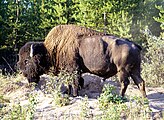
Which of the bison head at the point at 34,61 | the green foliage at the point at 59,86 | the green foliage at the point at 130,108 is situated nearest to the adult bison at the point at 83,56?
the bison head at the point at 34,61

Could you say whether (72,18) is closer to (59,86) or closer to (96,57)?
(96,57)

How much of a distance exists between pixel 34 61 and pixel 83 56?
4.64 feet

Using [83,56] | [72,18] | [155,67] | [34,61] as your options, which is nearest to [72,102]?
[83,56]

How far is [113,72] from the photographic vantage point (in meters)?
9.06

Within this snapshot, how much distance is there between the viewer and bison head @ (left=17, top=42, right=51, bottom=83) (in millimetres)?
9711

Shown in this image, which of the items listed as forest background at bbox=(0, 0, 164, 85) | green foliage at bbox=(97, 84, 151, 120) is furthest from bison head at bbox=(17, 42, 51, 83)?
forest background at bbox=(0, 0, 164, 85)

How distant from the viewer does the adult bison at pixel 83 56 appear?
880 centimetres

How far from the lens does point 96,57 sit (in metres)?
9.17

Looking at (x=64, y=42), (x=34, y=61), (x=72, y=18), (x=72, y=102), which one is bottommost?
(x=72, y=102)

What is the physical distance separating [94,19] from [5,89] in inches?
594

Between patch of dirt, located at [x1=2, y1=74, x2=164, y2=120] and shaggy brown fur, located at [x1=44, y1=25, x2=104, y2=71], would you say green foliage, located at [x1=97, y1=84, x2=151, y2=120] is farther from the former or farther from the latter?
shaggy brown fur, located at [x1=44, y1=25, x2=104, y2=71]

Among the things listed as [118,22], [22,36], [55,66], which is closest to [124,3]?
[118,22]

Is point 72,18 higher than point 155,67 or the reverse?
higher

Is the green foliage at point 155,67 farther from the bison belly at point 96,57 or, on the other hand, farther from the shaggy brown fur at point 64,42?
the shaggy brown fur at point 64,42
